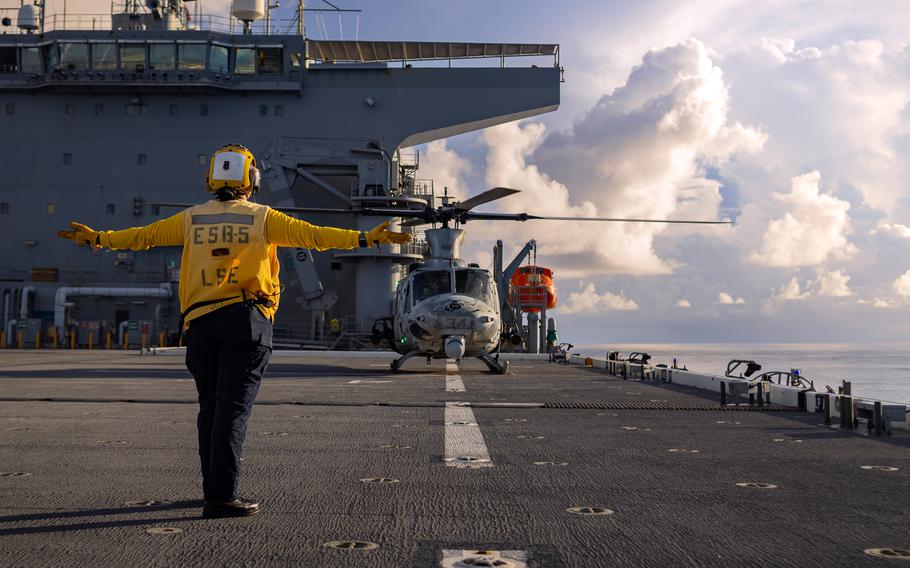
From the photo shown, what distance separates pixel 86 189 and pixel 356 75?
46.0ft

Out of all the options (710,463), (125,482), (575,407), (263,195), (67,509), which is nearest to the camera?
(67,509)

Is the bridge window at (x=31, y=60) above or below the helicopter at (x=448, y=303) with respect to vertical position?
above

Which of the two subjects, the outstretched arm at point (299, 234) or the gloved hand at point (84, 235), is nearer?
the outstretched arm at point (299, 234)

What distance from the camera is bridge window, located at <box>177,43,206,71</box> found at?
39906 millimetres

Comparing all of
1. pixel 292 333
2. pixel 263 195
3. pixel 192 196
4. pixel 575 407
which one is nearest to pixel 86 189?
pixel 192 196

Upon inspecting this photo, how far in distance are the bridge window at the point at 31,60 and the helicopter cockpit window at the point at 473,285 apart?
3032cm

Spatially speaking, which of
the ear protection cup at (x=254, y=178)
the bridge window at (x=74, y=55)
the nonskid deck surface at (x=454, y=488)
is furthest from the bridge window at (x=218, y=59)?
the ear protection cup at (x=254, y=178)

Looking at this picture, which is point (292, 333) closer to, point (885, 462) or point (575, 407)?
point (575, 407)

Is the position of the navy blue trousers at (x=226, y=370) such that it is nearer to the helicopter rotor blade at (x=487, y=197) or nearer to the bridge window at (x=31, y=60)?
the helicopter rotor blade at (x=487, y=197)

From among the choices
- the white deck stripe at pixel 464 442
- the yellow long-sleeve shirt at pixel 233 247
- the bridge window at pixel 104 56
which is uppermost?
the bridge window at pixel 104 56

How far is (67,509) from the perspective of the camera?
433 cm

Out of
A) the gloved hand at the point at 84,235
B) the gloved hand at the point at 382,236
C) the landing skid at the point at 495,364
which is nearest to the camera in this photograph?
the gloved hand at the point at 382,236

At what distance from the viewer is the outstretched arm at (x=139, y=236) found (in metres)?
5.15

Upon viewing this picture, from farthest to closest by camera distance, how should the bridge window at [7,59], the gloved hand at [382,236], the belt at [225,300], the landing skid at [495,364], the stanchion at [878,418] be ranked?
the bridge window at [7,59]
the landing skid at [495,364]
the stanchion at [878,418]
the gloved hand at [382,236]
the belt at [225,300]
